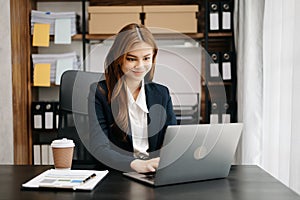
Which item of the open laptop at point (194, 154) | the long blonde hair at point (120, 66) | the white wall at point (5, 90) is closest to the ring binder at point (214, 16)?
the white wall at point (5, 90)

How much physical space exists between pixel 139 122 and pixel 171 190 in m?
0.40

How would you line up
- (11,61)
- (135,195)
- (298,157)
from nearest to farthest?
(135,195) < (298,157) < (11,61)

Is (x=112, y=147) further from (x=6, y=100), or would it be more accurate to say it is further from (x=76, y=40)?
(x=76, y=40)

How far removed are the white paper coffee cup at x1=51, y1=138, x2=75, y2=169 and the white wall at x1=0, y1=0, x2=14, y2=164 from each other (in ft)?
5.85

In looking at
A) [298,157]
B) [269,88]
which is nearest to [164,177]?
[298,157]

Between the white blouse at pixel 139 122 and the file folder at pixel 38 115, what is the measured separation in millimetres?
1759

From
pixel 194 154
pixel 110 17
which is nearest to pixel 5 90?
pixel 110 17

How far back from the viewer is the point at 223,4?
298 centimetres

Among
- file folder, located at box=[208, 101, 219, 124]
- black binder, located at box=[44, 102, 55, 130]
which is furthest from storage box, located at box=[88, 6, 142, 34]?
file folder, located at box=[208, 101, 219, 124]

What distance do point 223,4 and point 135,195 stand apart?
2.25m

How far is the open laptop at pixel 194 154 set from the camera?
3.54 ft

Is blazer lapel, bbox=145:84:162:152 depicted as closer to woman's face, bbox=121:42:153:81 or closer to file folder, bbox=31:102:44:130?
woman's face, bbox=121:42:153:81

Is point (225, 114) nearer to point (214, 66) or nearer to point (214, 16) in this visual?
point (214, 66)

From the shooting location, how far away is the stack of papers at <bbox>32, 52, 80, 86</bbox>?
9.97 feet
